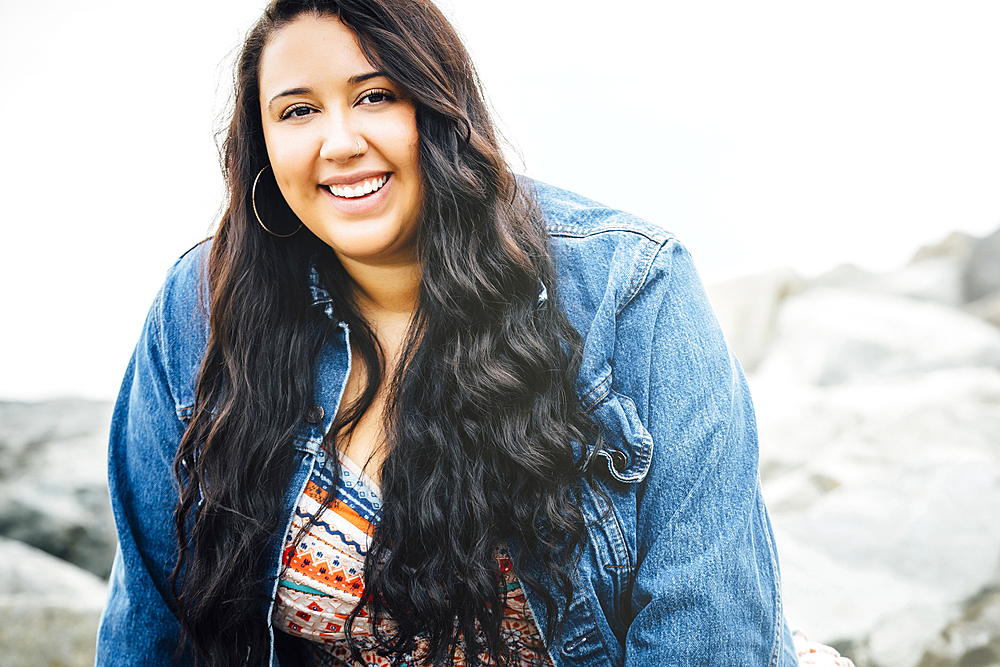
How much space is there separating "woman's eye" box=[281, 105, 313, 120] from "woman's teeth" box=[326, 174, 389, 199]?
0.40 feet

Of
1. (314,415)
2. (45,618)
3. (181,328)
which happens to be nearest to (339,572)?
(314,415)

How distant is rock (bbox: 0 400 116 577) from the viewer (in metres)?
2.31

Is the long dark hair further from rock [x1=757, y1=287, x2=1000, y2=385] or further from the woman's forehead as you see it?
rock [x1=757, y1=287, x2=1000, y2=385]

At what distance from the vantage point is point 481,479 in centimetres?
111

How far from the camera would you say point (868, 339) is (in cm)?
313

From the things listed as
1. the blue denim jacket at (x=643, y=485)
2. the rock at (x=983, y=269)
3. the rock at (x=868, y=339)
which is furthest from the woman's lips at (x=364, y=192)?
the rock at (x=983, y=269)

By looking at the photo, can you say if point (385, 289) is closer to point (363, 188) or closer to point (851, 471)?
point (363, 188)

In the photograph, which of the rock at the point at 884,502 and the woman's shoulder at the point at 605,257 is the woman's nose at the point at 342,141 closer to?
the woman's shoulder at the point at 605,257

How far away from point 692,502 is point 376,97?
740 millimetres

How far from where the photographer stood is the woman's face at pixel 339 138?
3.50 ft

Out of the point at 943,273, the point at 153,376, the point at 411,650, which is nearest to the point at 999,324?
the point at 943,273

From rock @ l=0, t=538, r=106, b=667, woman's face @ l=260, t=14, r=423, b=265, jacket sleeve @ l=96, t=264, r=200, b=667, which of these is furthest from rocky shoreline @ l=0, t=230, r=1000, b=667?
woman's face @ l=260, t=14, r=423, b=265

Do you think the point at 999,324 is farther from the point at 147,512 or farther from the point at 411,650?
the point at 147,512

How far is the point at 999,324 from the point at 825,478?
47.8 inches
